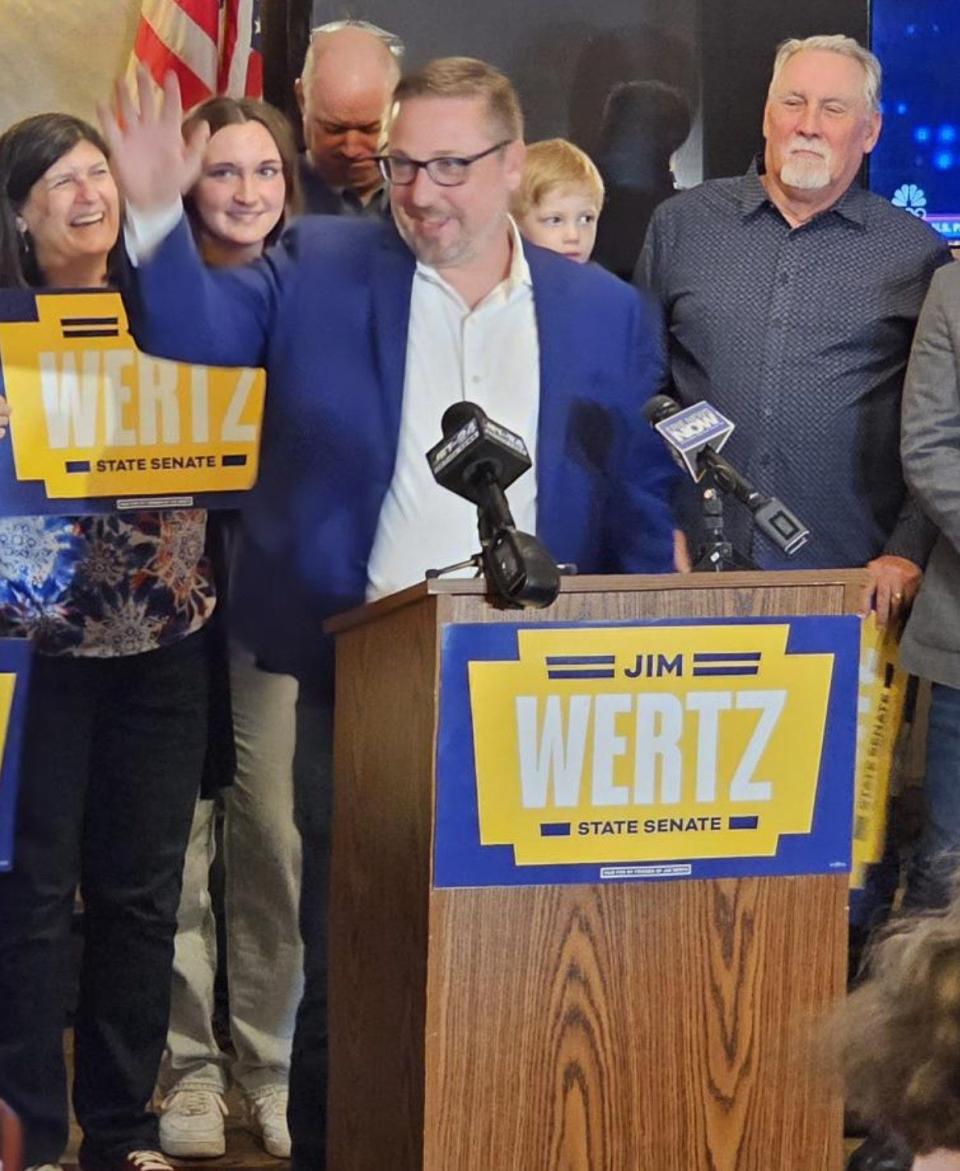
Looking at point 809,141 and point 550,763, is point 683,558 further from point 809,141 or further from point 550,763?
point 550,763

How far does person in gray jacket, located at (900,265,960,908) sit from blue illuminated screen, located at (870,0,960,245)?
50 cm

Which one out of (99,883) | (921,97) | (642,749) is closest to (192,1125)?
(99,883)

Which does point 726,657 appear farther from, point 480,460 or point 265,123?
point 265,123

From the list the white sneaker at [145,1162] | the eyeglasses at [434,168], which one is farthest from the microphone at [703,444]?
the white sneaker at [145,1162]

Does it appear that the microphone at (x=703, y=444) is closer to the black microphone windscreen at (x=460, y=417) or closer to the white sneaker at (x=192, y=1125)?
the black microphone windscreen at (x=460, y=417)

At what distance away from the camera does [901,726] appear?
3.91m

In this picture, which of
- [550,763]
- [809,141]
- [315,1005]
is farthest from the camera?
[809,141]

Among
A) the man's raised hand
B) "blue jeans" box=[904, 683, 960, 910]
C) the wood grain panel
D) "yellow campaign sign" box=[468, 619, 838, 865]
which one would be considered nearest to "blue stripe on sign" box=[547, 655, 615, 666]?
"yellow campaign sign" box=[468, 619, 838, 865]

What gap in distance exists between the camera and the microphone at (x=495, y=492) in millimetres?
2371

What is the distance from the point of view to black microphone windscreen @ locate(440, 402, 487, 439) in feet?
7.97

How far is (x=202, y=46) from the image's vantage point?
3.66 metres

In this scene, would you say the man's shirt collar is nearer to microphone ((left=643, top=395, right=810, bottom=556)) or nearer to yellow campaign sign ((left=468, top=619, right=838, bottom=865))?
microphone ((left=643, top=395, right=810, bottom=556))

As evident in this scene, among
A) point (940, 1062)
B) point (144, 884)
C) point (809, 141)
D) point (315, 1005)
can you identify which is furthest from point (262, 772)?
point (940, 1062)

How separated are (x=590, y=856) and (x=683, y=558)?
1.23 meters
